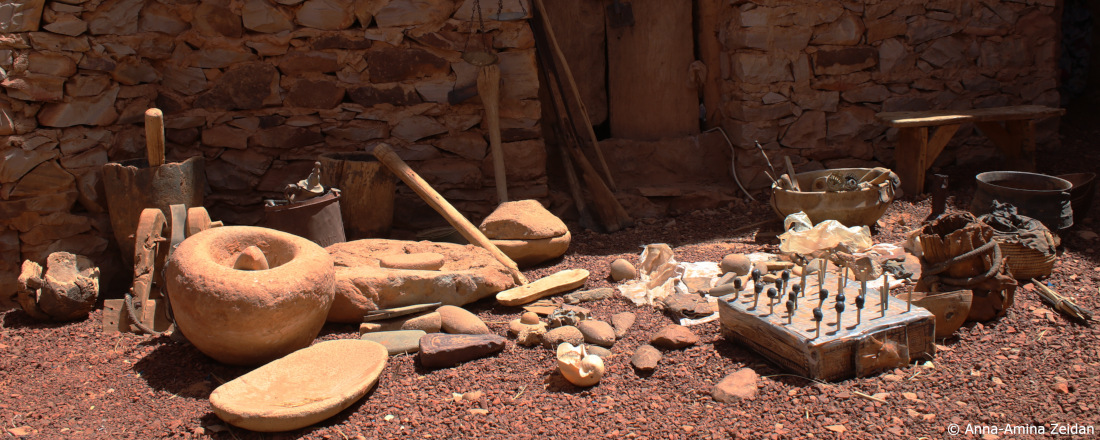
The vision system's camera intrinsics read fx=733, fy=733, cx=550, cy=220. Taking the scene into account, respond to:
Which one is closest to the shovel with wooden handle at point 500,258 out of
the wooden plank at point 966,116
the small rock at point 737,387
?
the small rock at point 737,387

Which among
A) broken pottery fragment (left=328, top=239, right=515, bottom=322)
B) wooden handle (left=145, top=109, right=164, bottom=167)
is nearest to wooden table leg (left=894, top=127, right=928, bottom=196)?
broken pottery fragment (left=328, top=239, right=515, bottom=322)

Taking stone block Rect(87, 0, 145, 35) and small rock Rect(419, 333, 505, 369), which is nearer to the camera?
small rock Rect(419, 333, 505, 369)

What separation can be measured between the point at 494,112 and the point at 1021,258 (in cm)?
307

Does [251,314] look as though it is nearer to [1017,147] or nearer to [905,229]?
[905,229]

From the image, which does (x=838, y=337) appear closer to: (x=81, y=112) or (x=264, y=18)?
(x=264, y=18)

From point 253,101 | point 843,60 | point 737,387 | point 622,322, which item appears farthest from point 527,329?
point 843,60

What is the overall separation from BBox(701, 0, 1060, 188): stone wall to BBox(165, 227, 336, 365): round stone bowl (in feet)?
11.4

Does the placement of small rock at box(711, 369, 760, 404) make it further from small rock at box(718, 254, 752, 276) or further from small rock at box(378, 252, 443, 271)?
small rock at box(378, 252, 443, 271)

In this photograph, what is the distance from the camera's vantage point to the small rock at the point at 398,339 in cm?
312

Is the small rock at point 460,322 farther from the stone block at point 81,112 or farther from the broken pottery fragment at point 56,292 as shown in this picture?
the stone block at point 81,112

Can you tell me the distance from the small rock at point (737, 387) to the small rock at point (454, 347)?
94cm

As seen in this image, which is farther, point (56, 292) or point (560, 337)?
point (56, 292)

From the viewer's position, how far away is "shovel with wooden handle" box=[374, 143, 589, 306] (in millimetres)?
3691

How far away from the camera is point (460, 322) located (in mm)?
3328
